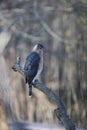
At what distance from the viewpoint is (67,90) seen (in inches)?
119

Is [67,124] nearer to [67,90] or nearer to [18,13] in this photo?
[67,90]

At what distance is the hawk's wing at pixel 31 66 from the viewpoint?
5.19 ft

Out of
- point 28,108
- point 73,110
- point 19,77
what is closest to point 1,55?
point 19,77

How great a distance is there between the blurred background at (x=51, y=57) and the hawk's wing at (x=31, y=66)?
119cm

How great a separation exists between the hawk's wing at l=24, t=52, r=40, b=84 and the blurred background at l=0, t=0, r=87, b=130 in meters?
1.19

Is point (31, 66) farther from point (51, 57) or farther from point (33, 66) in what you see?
point (51, 57)

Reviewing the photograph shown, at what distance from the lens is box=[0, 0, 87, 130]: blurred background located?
2.97 m

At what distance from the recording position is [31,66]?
167 centimetres

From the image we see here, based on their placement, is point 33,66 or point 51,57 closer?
point 33,66

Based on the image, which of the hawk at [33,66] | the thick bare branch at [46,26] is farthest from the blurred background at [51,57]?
the hawk at [33,66]

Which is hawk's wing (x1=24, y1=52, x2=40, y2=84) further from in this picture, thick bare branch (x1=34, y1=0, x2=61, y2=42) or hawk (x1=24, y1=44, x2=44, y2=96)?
thick bare branch (x1=34, y1=0, x2=61, y2=42)

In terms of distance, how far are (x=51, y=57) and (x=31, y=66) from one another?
4.38ft

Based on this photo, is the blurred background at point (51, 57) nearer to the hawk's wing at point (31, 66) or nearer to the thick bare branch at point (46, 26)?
the thick bare branch at point (46, 26)

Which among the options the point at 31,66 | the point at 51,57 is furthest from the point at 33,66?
the point at 51,57
